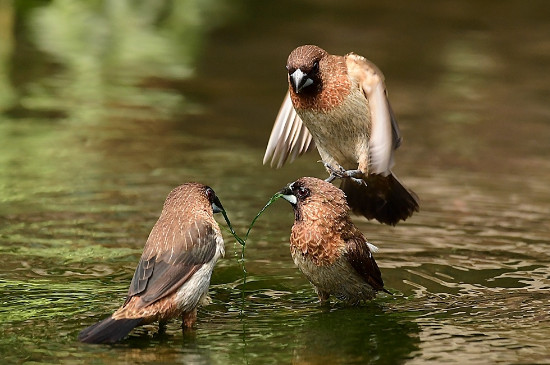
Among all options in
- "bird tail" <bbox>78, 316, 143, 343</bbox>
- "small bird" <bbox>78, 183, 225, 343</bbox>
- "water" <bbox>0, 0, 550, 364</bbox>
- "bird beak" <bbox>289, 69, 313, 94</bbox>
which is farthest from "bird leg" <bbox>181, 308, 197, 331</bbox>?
"bird beak" <bbox>289, 69, 313, 94</bbox>

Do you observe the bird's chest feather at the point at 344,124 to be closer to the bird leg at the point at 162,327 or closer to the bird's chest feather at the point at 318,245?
the bird's chest feather at the point at 318,245

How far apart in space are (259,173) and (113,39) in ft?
24.5

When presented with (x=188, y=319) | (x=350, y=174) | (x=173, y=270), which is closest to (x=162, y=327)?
(x=188, y=319)

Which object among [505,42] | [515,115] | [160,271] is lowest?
[160,271]

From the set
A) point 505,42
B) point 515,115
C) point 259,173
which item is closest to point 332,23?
point 505,42

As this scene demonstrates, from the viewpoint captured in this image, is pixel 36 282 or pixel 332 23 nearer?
pixel 36 282

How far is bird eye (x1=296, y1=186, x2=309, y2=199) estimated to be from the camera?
7391 mm

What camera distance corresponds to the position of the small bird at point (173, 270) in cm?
643

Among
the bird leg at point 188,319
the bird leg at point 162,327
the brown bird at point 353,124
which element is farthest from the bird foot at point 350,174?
the bird leg at point 162,327

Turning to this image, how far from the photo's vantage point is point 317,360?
6.27 metres

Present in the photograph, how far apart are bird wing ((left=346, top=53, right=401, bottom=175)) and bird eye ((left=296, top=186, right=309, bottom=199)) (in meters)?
0.70

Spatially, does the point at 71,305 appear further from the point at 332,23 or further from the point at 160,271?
the point at 332,23

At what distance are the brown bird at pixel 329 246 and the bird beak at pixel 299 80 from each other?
84 centimetres

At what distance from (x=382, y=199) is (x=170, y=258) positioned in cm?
225
